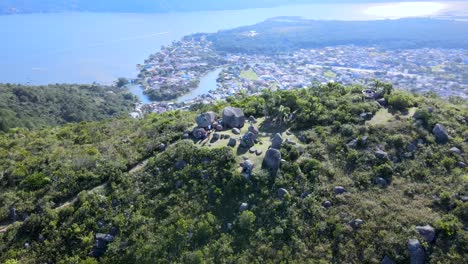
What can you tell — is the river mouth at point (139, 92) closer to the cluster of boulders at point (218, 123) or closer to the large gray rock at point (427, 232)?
the cluster of boulders at point (218, 123)

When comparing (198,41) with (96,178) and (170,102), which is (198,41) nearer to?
(170,102)

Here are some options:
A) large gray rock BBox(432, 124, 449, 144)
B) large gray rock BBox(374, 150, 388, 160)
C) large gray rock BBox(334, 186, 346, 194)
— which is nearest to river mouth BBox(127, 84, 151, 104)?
large gray rock BBox(374, 150, 388, 160)

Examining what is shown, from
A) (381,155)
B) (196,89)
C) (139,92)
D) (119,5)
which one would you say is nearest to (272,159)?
(381,155)

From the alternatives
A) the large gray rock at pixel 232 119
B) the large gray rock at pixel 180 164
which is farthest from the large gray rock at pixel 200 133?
the large gray rock at pixel 180 164

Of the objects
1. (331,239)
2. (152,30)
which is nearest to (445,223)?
(331,239)

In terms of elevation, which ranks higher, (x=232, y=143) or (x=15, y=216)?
(x=232, y=143)

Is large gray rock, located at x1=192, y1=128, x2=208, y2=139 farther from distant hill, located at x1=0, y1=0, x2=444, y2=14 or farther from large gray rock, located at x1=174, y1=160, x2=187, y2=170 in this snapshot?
distant hill, located at x1=0, y1=0, x2=444, y2=14

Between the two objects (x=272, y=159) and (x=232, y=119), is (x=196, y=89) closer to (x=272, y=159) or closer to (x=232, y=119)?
(x=232, y=119)
